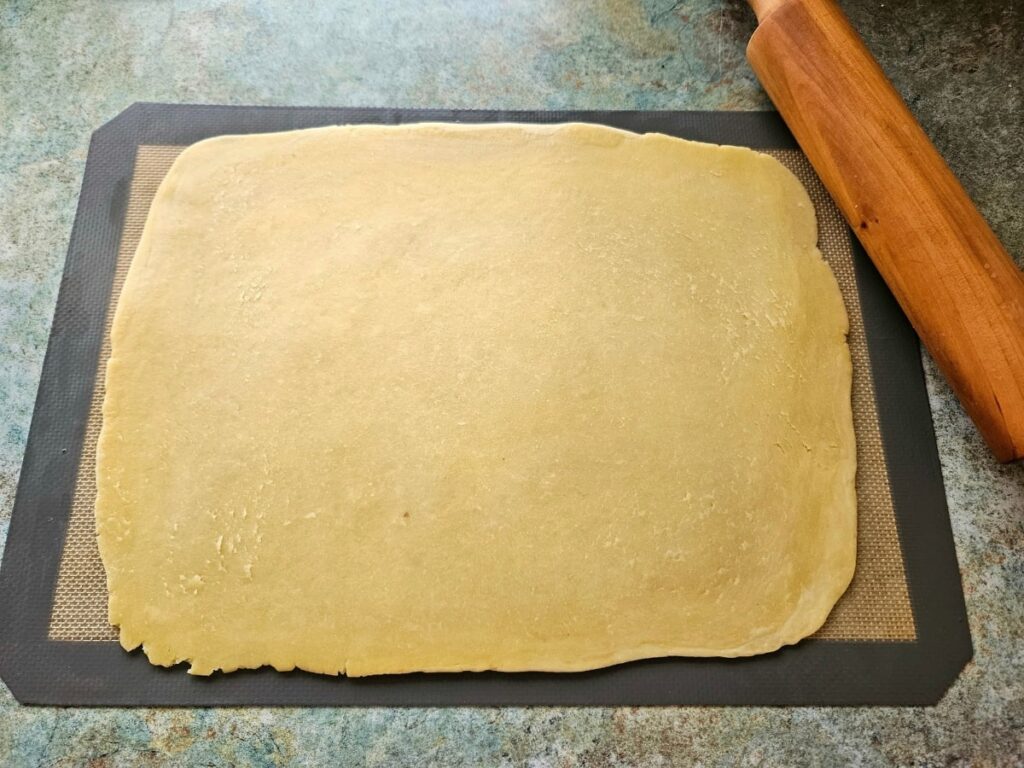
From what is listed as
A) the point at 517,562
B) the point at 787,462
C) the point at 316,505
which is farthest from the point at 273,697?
the point at 787,462

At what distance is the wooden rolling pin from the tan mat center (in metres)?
0.15

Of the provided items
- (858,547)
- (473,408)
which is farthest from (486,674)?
(858,547)

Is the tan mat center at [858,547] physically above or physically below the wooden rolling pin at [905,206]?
below

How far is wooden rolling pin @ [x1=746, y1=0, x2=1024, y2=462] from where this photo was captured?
132cm

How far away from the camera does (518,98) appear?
5.54 ft

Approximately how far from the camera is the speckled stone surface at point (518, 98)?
1.26 m

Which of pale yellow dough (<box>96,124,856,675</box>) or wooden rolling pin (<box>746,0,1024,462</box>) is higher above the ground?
wooden rolling pin (<box>746,0,1024,462</box>)

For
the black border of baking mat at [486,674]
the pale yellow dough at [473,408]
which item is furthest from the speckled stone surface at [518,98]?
the pale yellow dough at [473,408]

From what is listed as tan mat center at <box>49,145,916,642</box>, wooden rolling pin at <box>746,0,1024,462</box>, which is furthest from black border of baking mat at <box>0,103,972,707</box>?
wooden rolling pin at <box>746,0,1024,462</box>

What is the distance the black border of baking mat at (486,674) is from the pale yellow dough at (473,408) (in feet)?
0.15

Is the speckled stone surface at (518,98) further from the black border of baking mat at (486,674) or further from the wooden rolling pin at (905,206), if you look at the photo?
the wooden rolling pin at (905,206)

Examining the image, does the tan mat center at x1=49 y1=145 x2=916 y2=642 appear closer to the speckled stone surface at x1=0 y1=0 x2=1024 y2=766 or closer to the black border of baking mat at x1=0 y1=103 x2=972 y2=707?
the black border of baking mat at x1=0 y1=103 x2=972 y2=707

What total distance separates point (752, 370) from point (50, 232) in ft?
4.47

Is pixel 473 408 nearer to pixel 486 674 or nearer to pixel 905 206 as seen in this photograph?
pixel 486 674
